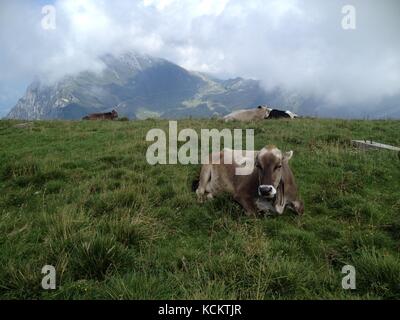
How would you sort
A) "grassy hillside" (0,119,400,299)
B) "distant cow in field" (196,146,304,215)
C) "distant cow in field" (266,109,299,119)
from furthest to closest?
"distant cow in field" (266,109,299,119) < "distant cow in field" (196,146,304,215) < "grassy hillside" (0,119,400,299)

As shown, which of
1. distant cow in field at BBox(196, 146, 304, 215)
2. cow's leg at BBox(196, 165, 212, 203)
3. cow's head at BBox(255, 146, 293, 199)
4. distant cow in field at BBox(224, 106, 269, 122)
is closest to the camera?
cow's head at BBox(255, 146, 293, 199)

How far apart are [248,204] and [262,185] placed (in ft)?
2.98

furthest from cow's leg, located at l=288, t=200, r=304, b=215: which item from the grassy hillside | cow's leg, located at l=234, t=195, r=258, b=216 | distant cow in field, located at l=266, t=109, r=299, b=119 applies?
distant cow in field, located at l=266, t=109, r=299, b=119

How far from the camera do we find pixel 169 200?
8.99 metres

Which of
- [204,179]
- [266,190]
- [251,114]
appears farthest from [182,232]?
[251,114]

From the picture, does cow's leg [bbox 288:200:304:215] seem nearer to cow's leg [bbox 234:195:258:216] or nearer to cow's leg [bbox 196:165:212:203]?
cow's leg [bbox 234:195:258:216]

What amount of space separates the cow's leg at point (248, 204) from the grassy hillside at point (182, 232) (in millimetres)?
171

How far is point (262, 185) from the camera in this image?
Result: 314 inches

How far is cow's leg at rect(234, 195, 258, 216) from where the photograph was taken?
848cm

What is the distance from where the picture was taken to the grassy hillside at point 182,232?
5184 millimetres
